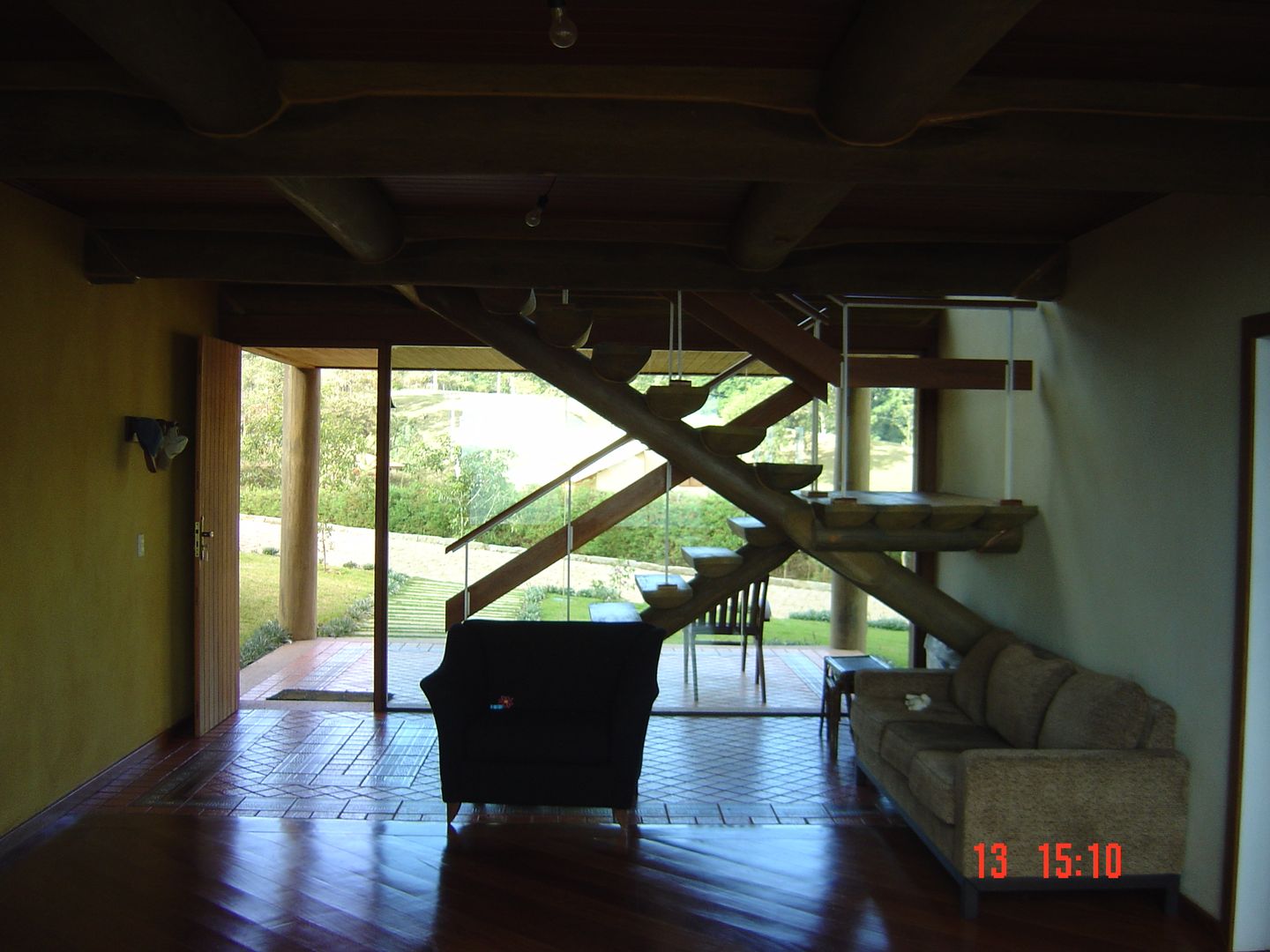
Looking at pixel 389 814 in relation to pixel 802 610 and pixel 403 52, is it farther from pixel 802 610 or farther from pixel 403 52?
pixel 802 610

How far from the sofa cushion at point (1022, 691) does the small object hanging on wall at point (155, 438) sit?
183 inches

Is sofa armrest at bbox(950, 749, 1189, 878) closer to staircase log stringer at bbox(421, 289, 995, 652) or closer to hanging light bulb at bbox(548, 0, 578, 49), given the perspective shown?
staircase log stringer at bbox(421, 289, 995, 652)

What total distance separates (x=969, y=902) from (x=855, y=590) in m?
4.70

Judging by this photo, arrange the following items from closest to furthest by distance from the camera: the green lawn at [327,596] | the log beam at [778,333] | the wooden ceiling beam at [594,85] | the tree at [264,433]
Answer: the wooden ceiling beam at [594,85] < the log beam at [778,333] < the green lawn at [327,596] < the tree at [264,433]

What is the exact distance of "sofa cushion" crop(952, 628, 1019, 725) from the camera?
503cm

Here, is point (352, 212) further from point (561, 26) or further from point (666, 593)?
point (666, 593)

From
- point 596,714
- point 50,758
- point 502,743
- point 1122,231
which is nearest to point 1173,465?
point 1122,231

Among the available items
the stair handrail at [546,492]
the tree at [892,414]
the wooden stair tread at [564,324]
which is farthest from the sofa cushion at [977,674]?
the tree at [892,414]

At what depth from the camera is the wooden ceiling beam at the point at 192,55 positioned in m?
2.14

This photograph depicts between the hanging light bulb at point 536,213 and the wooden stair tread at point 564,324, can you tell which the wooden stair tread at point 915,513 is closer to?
the wooden stair tread at point 564,324

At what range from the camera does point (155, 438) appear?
18.2 ft

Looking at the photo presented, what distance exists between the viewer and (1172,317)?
4156mm

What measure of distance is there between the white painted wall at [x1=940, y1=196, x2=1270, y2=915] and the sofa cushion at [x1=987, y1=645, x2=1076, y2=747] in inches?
10.1

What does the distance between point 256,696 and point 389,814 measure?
276 cm
